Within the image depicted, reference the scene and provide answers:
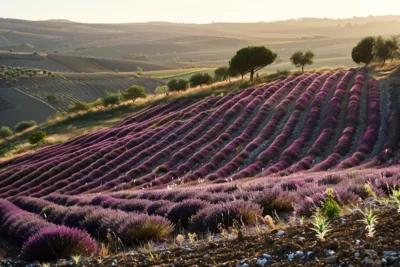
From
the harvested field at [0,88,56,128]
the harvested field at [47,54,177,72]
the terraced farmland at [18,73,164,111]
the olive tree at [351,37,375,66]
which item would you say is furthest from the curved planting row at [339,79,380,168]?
the harvested field at [47,54,177,72]

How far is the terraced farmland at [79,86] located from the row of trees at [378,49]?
50.6 m

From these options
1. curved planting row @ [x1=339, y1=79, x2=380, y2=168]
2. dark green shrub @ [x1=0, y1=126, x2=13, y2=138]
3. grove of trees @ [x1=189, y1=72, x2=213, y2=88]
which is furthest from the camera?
grove of trees @ [x1=189, y1=72, x2=213, y2=88]

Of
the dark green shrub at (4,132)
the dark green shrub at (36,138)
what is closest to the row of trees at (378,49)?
the dark green shrub at (36,138)

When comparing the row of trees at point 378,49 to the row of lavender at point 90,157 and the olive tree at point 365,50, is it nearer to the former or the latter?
the olive tree at point 365,50

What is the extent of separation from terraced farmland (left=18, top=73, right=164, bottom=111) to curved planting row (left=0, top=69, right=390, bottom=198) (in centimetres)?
4677

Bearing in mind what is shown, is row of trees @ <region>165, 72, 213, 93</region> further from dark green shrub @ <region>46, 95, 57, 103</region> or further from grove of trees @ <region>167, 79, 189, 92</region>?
dark green shrub @ <region>46, 95, 57, 103</region>

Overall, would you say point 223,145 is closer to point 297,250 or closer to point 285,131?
point 285,131

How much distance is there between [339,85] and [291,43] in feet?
535

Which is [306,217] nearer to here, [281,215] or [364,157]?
[281,215]

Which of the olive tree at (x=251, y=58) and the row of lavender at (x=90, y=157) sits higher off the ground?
the olive tree at (x=251, y=58)

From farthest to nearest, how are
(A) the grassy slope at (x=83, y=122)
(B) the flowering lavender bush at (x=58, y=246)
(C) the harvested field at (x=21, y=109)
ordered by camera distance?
(C) the harvested field at (x=21, y=109), (A) the grassy slope at (x=83, y=122), (B) the flowering lavender bush at (x=58, y=246)

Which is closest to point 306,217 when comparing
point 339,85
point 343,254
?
point 343,254

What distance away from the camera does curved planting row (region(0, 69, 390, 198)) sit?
2503cm

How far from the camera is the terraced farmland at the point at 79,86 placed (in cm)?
8981
